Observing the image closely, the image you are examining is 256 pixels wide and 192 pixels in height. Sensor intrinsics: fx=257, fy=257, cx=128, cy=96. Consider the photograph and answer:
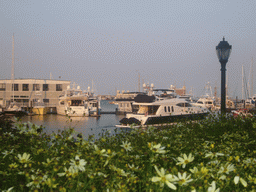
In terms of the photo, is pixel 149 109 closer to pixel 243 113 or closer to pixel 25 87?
pixel 243 113

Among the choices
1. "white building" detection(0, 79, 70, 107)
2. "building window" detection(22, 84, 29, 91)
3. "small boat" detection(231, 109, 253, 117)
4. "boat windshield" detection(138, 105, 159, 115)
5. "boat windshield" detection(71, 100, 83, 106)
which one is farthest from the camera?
"building window" detection(22, 84, 29, 91)

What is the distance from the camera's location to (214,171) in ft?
8.82

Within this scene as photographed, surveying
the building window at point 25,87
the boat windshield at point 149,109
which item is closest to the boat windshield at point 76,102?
the building window at point 25,87

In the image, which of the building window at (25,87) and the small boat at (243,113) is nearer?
the small boat at (243,113)

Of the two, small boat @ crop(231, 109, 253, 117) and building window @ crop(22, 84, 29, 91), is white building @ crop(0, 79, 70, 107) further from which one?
small boat @ crop(231, 109, 253, 117)

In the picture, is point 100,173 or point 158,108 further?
point 158,108

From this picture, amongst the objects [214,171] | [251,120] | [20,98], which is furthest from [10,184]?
[20,98]

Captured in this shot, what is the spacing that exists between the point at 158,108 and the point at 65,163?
1007 inches

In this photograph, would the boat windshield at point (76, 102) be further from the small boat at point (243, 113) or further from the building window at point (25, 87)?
the small boat at point (243, 113)

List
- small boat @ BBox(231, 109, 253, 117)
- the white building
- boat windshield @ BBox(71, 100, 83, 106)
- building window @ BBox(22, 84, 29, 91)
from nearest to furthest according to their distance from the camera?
1. small boat @ BBox(231, 109, 253, 117)
2. boat windshield @ BBox(71, 100, 83, 106)
3. the white building
4. building window @ BBox(22, 84, 29, 91)

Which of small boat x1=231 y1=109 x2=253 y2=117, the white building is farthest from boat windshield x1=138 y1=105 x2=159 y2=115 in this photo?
the white building

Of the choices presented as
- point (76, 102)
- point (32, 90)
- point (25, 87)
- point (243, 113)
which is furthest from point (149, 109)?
point (25, 87)

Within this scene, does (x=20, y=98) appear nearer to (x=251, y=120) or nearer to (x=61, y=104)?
(x=61, y=104)

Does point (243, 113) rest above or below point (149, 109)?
above
